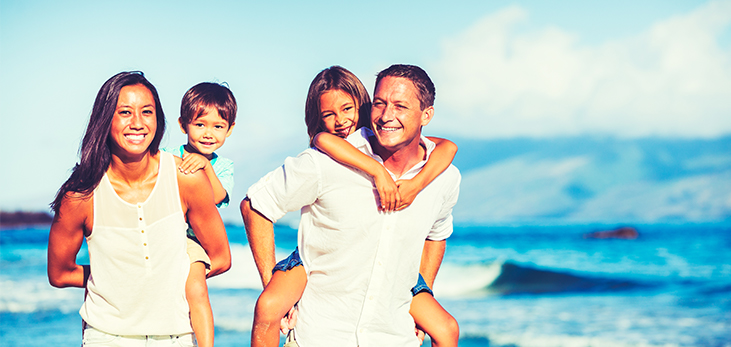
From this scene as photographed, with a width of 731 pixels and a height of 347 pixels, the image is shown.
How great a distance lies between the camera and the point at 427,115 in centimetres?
316

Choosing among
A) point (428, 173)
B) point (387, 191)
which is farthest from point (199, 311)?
point (428, 173)

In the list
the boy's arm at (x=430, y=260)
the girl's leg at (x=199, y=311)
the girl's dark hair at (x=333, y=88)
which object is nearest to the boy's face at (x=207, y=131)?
the girl's dark hair at (x=333, y=88)

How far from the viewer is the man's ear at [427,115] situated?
123 inches

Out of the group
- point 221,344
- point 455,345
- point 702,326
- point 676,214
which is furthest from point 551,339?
point 676,214

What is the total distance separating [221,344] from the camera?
943 cm

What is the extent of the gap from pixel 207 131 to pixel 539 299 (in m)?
13.8

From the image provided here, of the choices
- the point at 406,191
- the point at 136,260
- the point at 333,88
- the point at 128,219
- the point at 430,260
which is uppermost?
the point at 333,88

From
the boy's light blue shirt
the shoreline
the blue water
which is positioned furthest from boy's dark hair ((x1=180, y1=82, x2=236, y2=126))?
the shoreline

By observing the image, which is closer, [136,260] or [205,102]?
[136,260]

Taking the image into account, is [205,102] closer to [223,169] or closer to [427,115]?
[223,169]

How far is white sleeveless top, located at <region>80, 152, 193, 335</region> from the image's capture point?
2.74 meters

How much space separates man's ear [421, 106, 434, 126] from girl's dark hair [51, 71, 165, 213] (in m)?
1.36

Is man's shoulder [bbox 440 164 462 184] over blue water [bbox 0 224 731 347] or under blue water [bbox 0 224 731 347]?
Result: under

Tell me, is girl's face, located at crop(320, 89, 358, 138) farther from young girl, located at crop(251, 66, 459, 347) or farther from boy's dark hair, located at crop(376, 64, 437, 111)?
boy's dark hair, located at crop(376, 64, 437, 111)
